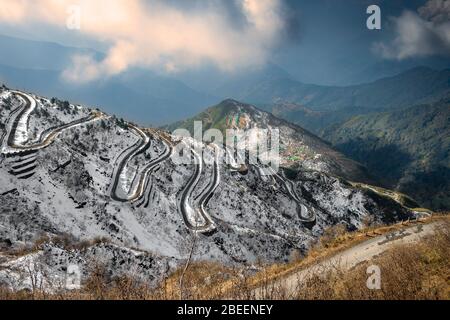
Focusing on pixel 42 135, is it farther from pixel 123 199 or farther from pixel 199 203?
pixel 199 203

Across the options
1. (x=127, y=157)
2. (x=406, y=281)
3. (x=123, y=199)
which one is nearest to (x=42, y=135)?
(x=127, y=157)

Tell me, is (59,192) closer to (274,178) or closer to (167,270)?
(167,270)

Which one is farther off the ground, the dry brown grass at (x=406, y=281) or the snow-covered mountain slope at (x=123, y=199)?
the snow-covered mountain slope at (x=123, y=199)

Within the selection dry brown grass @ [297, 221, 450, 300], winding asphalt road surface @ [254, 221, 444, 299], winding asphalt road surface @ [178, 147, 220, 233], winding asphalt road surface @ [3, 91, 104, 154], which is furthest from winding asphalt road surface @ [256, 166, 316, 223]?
dry brown grass @ [297, 221, 450, 300]

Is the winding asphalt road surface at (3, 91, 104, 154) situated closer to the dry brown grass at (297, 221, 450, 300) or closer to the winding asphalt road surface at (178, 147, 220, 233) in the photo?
the winding asphalt road surface at (178, 147, 220, 233)

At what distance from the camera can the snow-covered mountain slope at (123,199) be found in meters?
54.4

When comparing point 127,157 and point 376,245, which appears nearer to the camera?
point 376,245

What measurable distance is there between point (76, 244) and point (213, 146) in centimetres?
7275

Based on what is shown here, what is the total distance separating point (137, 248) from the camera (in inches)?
2327

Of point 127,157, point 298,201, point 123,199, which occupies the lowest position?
point 123,199

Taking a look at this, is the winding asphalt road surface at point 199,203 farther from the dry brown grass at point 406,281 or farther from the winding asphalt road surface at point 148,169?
the dry brown grass at point 406,281

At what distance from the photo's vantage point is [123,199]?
6956cm

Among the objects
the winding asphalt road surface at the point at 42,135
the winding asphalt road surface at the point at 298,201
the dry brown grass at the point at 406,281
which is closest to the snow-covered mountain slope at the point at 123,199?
the winding asphalt road surface at the point at 42,135
